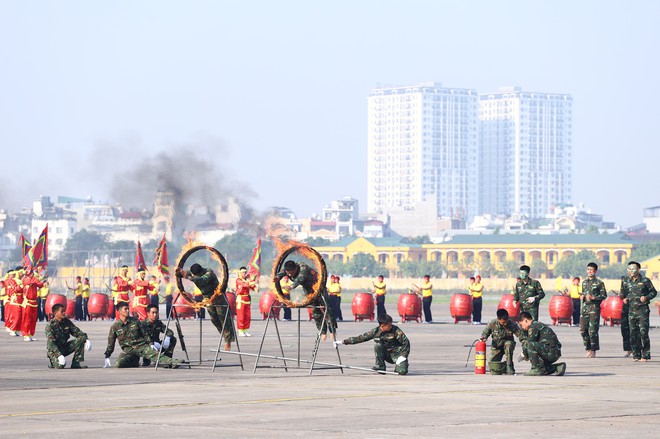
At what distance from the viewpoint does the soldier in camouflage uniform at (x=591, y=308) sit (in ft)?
89.0

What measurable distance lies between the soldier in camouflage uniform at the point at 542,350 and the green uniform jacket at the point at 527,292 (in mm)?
5324

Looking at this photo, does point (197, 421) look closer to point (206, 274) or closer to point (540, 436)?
point (540, 436)

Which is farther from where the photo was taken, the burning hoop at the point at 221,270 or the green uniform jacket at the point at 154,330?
the green uniform jacket at the point at 154,330

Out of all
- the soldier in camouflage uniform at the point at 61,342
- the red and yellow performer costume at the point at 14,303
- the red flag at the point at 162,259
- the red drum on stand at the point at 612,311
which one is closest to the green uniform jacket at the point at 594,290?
the soldier in camouflage uniform at the point at 61,342

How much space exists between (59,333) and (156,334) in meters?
1.65

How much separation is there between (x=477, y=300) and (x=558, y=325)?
334cm

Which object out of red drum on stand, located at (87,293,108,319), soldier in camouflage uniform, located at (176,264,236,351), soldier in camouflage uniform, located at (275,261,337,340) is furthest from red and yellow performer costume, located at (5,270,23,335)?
red drum on stand, located at (87,293,108,319)

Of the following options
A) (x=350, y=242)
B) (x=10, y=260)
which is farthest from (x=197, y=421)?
(x=350, y=242)

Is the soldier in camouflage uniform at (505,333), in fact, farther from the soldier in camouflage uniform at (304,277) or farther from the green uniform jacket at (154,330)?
the green uniform jacket at (154,330)

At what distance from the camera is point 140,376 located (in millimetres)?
21609

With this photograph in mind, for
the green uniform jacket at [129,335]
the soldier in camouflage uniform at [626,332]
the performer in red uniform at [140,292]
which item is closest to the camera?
the green uniform jacket at [129,335]

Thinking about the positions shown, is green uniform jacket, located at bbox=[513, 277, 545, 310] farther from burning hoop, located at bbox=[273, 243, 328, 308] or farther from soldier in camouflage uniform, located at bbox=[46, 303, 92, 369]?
soldier in camouflage uniform, located at bbox=[46, 303, 92, 369]

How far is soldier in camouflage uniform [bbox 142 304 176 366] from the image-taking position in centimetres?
2370

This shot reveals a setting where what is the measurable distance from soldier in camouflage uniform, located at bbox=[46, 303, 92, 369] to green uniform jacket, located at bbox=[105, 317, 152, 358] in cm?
45
